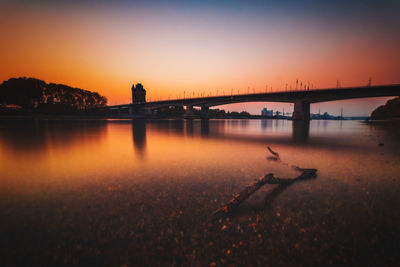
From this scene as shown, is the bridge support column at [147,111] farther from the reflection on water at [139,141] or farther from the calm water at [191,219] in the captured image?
the calm water at [191,219]

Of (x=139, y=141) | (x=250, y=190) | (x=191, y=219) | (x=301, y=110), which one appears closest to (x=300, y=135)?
(x=139, y=141)

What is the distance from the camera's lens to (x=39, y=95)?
3691 inches

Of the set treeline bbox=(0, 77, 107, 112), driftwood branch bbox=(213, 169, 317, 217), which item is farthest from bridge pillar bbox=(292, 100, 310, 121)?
treeline bbox=(0, 77, 107, 112)

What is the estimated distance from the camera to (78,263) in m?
3.02

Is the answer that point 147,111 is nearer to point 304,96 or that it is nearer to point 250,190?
point 304,96

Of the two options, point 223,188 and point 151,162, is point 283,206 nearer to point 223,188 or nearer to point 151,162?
point 223,188

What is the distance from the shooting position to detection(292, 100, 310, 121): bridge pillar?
70.8 m

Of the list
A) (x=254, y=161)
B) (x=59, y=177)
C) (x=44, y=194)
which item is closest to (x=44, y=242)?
(x=44, y=194)

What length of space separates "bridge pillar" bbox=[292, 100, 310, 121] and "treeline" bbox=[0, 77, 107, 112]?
134805 mm

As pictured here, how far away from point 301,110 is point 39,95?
140 m

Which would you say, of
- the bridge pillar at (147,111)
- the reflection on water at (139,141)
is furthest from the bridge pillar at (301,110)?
the bridge pillar at (147,111)

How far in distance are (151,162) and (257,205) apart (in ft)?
22.8

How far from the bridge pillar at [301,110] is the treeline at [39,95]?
442 feet

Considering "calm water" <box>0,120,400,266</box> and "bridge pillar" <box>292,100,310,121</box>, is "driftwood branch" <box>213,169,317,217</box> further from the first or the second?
"bridge pillar" <box>292,100,310,121</box>
